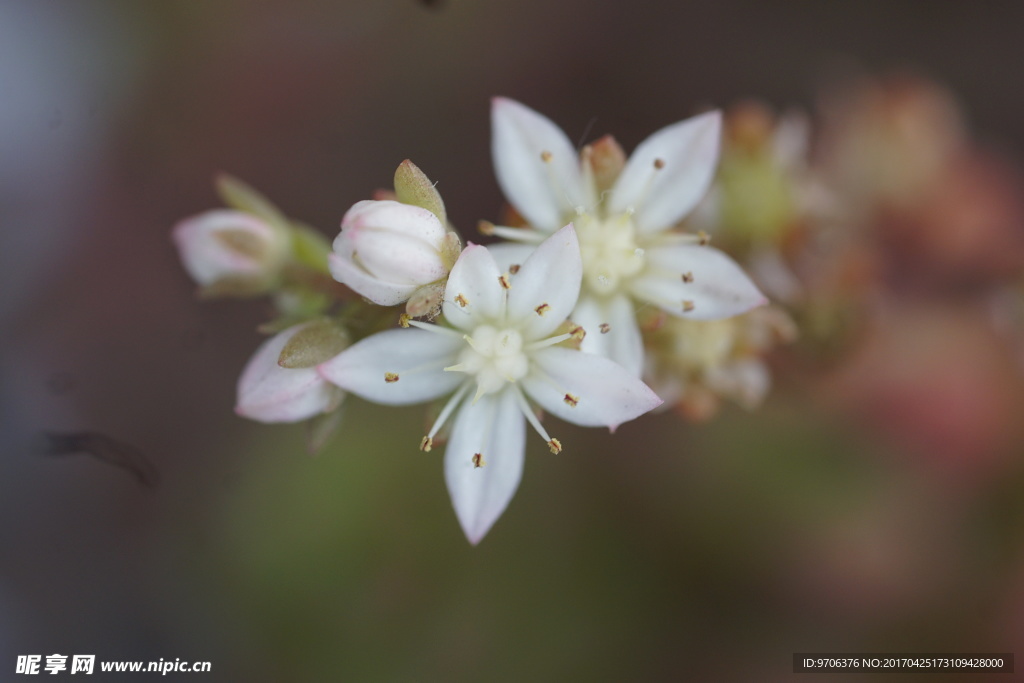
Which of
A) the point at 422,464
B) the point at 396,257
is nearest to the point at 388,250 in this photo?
the point at 396,257

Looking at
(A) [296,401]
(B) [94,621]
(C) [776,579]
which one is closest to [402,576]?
(B) [94,621]

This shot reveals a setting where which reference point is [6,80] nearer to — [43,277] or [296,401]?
[43,277]

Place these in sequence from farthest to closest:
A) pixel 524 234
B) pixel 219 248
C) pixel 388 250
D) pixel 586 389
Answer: pixel 219 248, pixel 524 234, pixel 586 389, pixel 388 250

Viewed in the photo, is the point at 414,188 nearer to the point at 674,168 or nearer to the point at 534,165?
the point at 534,165

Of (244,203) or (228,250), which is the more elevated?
(244,203)

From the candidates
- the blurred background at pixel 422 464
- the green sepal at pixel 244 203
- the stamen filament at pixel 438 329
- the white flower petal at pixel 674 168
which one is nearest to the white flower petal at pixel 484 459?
the stamen filament at pixel 438 329

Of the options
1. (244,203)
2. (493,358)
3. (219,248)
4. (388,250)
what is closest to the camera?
(388,250)
